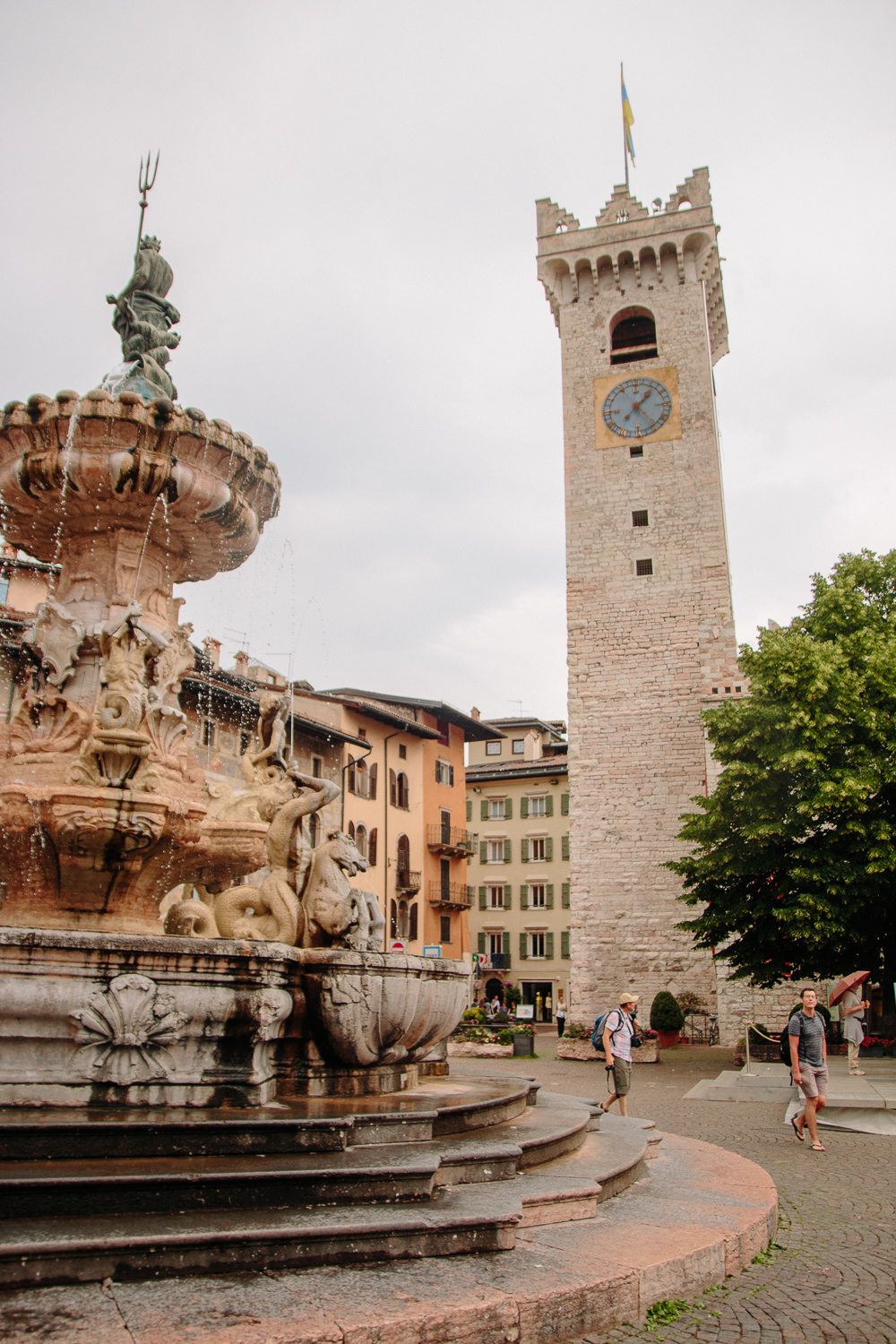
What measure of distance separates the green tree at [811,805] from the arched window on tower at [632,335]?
16054 mm

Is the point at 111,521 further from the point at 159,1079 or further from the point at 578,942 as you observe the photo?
the point at 578,942

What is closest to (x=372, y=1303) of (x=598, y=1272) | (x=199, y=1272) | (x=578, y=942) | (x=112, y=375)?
(x=199, y=1272)

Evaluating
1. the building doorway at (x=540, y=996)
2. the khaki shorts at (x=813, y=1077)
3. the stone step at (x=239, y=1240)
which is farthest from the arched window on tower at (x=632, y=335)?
the stone step at (x=239, y=1240)

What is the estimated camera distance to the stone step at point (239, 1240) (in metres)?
3.43

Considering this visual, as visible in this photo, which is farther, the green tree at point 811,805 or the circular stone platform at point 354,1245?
the green tree at point 811,805

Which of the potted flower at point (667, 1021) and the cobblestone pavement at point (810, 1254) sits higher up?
the potted flower at point (667, 1021)

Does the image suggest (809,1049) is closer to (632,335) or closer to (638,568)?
(638,568)

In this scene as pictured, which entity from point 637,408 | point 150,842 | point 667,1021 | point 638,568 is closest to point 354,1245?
point 150,842

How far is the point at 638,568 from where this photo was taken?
3291 cm

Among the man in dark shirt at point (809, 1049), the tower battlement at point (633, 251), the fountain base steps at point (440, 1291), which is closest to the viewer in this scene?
the fountain base steps at point (440, 1291)

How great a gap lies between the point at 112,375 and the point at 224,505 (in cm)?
153

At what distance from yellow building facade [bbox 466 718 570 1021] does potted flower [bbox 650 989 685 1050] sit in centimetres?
2144

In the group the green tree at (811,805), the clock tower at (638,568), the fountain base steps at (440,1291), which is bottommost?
the fountain base steps at (440,1291)

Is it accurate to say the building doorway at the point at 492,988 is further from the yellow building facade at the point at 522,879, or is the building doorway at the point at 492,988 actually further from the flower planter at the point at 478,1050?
the flower planter at the point at 478,1050
